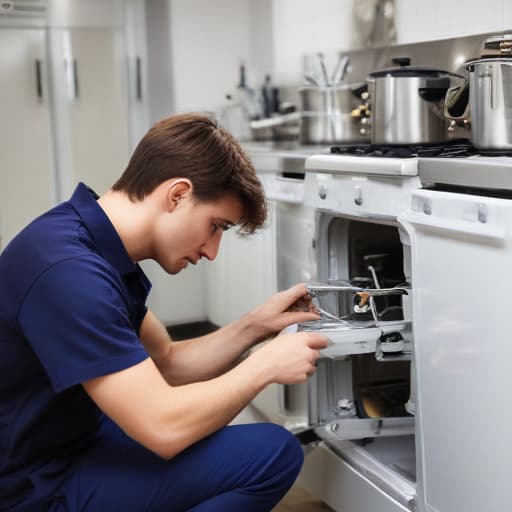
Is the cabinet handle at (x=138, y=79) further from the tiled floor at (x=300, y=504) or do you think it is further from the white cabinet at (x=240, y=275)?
the tiled floor at (x=300, y=504)

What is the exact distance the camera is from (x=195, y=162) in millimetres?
1382

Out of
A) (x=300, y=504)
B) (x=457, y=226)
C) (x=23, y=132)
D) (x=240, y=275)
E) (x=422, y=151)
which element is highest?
(x=23, y=132)

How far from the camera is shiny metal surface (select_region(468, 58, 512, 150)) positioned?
1.56 metres

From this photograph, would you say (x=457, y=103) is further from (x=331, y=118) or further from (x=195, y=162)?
(x=331, y=118)

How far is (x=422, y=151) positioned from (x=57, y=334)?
2.87 ft

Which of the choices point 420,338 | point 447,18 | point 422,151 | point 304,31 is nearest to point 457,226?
point 420,338

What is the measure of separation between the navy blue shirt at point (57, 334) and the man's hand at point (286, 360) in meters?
0.23

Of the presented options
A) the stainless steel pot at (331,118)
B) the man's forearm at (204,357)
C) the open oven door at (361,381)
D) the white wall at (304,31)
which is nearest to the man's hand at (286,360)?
the open oven door at (361,381)

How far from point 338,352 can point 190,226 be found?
39 centimetres

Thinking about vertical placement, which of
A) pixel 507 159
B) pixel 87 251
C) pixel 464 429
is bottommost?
pixel 464 429

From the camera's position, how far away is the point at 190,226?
1.42 m

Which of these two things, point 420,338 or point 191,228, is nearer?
point 191,228

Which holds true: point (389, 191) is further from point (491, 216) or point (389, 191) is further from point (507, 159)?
point (491, 216)

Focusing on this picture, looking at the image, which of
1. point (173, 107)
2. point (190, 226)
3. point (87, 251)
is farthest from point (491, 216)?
point (173, 107)
